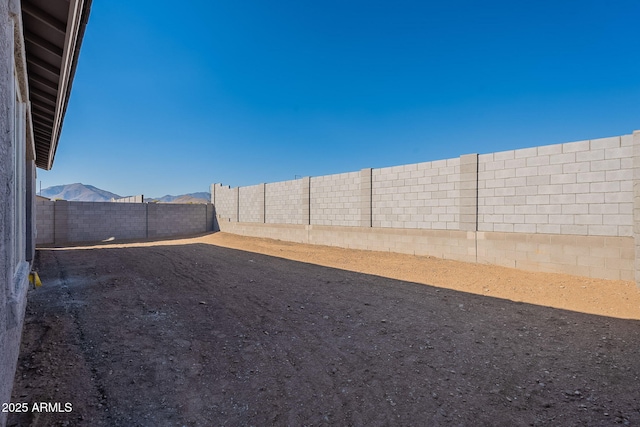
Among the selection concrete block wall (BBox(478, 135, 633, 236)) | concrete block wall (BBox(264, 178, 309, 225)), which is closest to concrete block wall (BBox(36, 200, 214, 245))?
concrete block wall (BBox(264, 178, 309, 225))

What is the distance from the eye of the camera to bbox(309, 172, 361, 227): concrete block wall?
11906mm

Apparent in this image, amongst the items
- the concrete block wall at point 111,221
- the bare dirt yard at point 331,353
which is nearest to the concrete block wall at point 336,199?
the bare dirt yard at point 331,353

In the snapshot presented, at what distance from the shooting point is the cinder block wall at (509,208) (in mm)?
6152

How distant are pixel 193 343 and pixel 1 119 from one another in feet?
8.97

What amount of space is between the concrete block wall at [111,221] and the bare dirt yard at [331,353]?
10.4 meters

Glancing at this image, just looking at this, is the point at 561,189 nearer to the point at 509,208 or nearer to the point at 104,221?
the point at 509,208

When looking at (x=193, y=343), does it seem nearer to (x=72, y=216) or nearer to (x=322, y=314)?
(x=322, y=314)

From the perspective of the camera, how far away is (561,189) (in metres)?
6.91

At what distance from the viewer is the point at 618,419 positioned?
2.33 meters

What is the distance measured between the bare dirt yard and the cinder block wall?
789 millimetres

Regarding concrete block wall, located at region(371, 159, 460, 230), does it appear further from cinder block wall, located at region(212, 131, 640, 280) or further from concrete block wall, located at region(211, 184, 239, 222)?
concrete block wall, located at region(211, 184, 239, 222)

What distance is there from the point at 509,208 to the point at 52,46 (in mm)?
9232

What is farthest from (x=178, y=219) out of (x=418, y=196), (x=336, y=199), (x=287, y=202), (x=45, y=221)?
(x=418, y=196)

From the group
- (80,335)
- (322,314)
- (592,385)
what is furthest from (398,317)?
(80,335)
